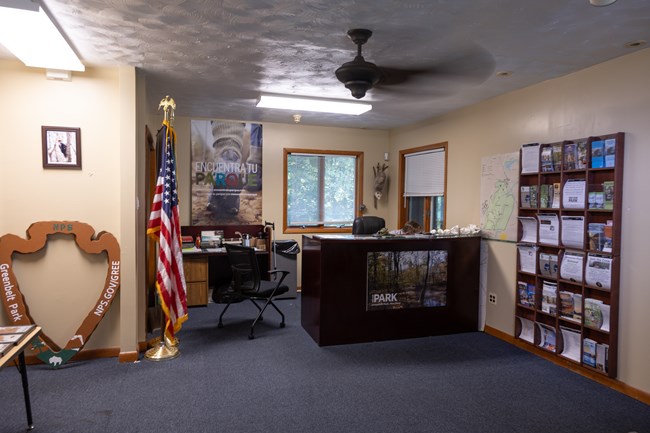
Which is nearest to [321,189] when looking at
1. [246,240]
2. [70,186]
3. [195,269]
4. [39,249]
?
[246,240]

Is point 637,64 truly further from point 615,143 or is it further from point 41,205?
point 41,205

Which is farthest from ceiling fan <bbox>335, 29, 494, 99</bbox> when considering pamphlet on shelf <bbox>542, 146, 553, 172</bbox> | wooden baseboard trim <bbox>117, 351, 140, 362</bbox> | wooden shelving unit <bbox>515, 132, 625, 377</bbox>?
wooden baseboard trim <bbox>117, 351, 140, 362</bbox>

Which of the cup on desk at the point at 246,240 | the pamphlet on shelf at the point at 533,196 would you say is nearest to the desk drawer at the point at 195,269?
the cup on desk at the point at 246,240

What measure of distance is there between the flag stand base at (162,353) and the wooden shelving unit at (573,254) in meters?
3.44

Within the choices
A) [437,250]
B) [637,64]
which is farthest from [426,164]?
[637,64]

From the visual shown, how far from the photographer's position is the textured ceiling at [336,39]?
8.07ft

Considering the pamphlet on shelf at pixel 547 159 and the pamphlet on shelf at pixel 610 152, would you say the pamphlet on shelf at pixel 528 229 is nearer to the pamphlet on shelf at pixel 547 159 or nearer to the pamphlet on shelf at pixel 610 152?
the pamphlet on shelf at pixel 547 159

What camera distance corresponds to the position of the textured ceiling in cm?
246

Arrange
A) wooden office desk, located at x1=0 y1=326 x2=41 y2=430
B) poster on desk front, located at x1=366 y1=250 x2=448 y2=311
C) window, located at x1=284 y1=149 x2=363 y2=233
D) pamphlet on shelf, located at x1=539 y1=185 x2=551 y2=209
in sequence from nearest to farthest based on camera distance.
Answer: wooden office desk, located at x1=0 y1=326 x2=41 y2=430, pamphlet on shelf, located at x1=539 y1=185 x2=551 y2=209, poster on desk front, located at x1=366 y1=250 x2=448 y2=311, window, located at x1=284 y1=149 x2=363 y2=233

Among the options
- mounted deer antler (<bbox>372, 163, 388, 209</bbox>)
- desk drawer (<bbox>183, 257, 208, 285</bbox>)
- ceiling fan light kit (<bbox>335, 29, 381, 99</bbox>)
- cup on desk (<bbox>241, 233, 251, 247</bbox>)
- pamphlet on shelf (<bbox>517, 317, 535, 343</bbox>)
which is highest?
ceiling fan light kit (<bbox>335, 29, 381, 99</bbox>)

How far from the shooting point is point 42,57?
10.5 ft

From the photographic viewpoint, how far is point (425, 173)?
596cm

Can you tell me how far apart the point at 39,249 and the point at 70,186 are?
0.60 metres

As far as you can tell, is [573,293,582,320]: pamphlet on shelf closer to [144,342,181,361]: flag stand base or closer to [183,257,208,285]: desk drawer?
[144,342,181,361]: flag stand base
